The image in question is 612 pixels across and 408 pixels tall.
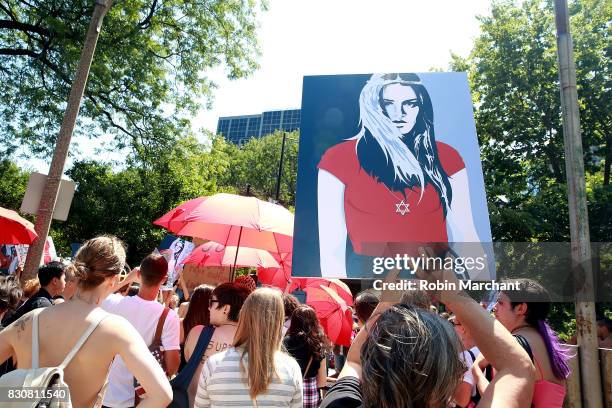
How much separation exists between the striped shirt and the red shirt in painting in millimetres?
830

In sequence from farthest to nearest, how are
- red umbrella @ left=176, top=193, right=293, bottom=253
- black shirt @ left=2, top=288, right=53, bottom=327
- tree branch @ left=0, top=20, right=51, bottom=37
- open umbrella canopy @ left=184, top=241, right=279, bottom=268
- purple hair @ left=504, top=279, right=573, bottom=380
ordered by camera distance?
tree branch @ left=0, top=20, right=51, bottom=37 < open umbrella canopy @ left=184, top=241, right=279, bottom=268 < red umbrella @ left=176, top=193, right=293, bottom=253 < black shirt @ left=2, top=288, right=53, bottom=327 < purple hair @ left=504, top=279, right=573, bottom=380

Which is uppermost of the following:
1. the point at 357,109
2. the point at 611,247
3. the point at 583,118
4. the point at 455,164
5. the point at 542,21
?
the point at 542,21

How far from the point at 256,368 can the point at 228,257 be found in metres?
4.47

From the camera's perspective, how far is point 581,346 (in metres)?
4.92

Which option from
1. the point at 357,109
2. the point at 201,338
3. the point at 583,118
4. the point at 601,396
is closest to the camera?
the point at 357,109

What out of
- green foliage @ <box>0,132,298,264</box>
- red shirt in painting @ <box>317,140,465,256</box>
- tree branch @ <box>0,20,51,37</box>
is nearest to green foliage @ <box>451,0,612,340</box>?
red shirt in painting @ <box>317,140,465,256</box>

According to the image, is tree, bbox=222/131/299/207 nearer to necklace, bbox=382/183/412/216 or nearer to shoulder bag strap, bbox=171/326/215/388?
shoulder bag strap, bbox=171/326/215/388

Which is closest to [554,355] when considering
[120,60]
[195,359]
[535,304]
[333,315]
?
[535,304]

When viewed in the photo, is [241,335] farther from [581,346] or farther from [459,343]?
[581,346]

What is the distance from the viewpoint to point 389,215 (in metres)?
2.53

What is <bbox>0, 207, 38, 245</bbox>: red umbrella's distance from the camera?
5.49 metres

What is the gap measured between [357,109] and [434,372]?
1911mm

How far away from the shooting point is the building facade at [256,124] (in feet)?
377

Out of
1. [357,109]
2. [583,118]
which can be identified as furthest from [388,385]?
[583,118]
